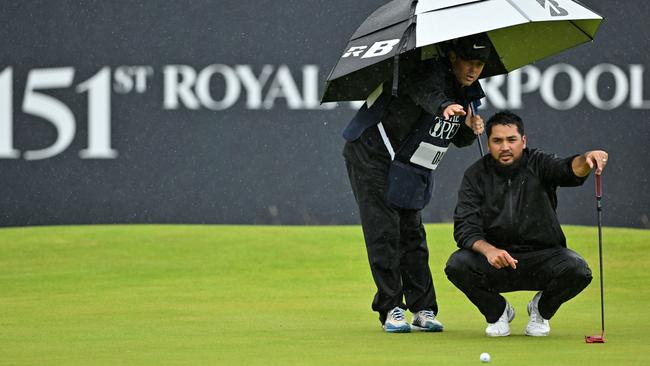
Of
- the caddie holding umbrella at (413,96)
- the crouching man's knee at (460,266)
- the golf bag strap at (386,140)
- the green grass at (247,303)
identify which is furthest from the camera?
the golf bag strap at (386,140)

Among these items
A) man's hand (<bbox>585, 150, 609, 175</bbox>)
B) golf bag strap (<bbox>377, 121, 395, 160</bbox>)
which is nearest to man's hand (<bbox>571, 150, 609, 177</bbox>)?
man's hand (<bbox>585, 150, 609, 175</bbox>)

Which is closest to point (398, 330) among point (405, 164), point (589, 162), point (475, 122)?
point (405, 164)

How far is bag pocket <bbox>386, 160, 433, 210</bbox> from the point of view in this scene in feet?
23.6

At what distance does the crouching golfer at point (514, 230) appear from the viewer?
6711 mm

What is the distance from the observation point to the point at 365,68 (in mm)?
7199

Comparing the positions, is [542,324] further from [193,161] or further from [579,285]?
[193,161]

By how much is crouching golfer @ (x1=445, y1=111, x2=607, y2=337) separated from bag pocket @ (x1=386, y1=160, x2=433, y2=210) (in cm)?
42

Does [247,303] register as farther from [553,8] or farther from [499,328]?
[553,8]

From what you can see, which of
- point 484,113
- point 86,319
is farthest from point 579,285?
point 484,113

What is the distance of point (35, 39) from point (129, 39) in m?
0.81

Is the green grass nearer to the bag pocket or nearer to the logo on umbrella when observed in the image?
the bag pocket

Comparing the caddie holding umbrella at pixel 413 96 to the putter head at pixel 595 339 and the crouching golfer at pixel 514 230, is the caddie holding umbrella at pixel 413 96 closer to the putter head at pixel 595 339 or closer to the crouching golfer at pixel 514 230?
the crouching golfer at pixel 514 230

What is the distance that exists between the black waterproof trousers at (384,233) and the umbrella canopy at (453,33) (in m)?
0.34

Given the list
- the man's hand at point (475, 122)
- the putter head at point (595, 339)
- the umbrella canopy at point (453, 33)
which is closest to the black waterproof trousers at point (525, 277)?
the putter head at point (595, 339)
